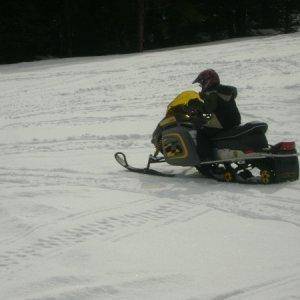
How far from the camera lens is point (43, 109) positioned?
43.4 ft

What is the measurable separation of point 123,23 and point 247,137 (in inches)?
811

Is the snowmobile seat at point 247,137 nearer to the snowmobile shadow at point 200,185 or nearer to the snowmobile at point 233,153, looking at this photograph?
the snowmobile at point 233,153

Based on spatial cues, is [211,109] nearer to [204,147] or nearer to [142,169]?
[204,147]

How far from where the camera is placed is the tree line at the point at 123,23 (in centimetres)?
2575

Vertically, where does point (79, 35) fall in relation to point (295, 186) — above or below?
above

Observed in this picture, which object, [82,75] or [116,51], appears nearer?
[82,75]

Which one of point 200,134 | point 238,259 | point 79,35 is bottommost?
point 238,259

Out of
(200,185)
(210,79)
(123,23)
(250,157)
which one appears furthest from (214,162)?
(123,23)

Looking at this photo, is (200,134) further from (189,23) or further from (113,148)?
(189,23)

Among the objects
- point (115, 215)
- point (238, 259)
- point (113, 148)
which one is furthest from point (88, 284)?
point (113, 148)

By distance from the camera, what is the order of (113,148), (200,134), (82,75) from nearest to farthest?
(200,134), (113,148), (82,75)

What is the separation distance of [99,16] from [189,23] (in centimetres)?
404

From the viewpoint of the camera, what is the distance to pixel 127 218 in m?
5.55

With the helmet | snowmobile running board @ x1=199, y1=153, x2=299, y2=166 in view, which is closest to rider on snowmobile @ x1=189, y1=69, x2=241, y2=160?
the helmet
